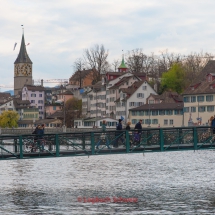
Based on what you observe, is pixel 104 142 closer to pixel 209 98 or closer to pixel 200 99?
pixel 209 98

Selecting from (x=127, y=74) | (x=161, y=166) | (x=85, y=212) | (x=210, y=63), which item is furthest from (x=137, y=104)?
(x=85, y=212)

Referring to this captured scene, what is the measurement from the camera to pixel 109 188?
49.6 meters

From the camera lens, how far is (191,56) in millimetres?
194375

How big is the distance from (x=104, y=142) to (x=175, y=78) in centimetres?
12772

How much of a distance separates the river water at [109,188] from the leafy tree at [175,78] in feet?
336

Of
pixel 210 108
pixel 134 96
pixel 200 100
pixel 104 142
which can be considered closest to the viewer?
pixel 104 142

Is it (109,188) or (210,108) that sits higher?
(210,108)

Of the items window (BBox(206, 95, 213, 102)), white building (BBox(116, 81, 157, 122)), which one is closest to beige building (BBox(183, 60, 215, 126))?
window (BBox(206, 95, 213, 102))

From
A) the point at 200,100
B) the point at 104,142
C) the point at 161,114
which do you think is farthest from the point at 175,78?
the point at 104,142

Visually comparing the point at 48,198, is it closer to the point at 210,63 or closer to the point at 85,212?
the point at 85,212

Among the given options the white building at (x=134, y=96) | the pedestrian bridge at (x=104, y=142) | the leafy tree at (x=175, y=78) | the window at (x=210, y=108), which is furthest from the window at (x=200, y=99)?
the pedestrian bridge at (x=104, y=142)

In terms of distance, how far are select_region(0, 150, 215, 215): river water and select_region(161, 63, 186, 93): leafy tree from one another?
10248cm

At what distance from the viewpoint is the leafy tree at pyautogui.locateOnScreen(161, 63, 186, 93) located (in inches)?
6871

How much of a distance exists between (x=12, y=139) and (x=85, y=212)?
14.0 metres
